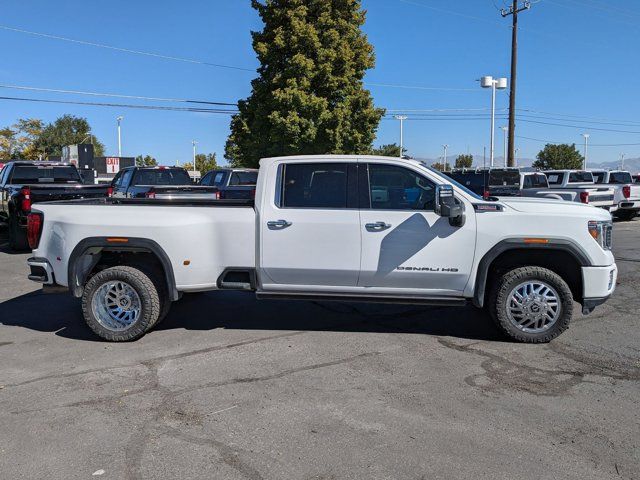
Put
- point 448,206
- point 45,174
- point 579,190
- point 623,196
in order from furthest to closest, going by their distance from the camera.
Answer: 1. point 623,196
2. point 579,190
3. point 45,174
4. point 448,206

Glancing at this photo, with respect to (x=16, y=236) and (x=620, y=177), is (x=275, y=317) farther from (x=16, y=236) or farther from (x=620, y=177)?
(x=620, y=177)

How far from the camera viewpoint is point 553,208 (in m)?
5.80

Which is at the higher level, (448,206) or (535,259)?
(448,206)

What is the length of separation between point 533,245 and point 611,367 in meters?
1.34

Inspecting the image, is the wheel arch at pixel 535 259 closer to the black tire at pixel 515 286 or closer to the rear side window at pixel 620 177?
the black tire at pixel 515 286

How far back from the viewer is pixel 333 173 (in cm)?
601

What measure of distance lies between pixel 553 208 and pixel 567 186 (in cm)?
1482

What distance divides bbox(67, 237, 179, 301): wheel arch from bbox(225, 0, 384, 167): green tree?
18626 mm

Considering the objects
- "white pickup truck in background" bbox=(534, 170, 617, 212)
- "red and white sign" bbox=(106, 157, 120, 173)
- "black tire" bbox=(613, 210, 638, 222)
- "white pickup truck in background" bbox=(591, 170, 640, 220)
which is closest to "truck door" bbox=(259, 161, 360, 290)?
"white pickup truck in background" bbox=(534, 170, 617, 212)

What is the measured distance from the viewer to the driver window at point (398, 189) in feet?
19.1

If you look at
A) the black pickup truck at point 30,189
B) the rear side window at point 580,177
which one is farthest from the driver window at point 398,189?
the rear side window at point 580,177

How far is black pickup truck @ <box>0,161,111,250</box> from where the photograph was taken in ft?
38.0

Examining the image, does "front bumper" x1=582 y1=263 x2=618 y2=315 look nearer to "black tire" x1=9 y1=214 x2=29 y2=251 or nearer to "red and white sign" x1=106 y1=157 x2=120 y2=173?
"black tire" x1=9 y1=214 x2=29 y2=251

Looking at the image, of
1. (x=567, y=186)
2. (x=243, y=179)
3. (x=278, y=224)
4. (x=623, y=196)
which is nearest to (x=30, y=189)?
(x=243, y=179)
